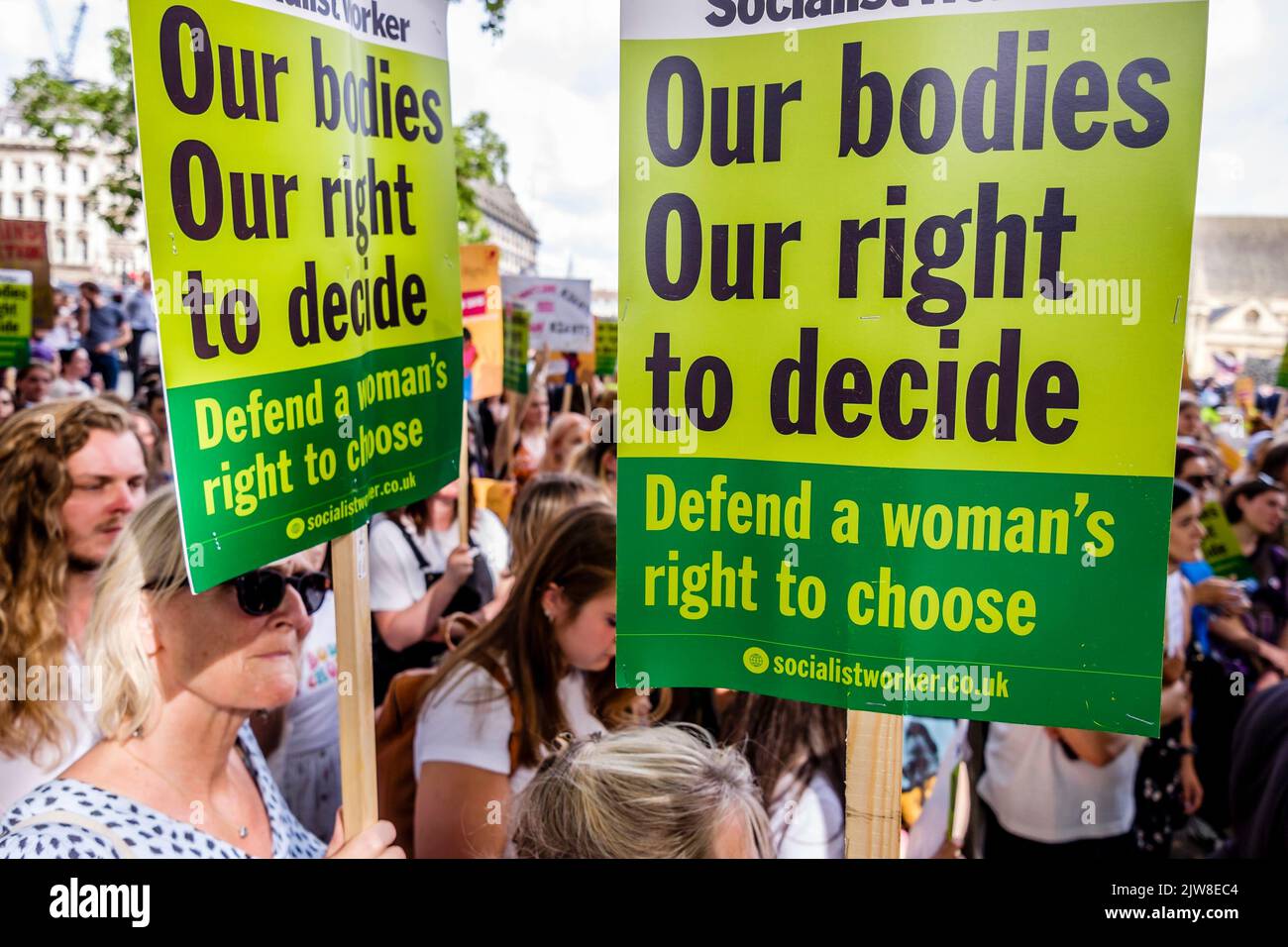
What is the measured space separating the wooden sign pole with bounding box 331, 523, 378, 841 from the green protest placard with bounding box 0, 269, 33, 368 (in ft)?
12.1

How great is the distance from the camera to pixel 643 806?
7.47ft

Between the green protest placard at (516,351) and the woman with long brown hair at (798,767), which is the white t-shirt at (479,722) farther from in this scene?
the green protest placard at (516,351)

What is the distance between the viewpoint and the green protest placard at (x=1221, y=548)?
4.14m

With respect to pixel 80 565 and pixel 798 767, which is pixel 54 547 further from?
pixel 798 767

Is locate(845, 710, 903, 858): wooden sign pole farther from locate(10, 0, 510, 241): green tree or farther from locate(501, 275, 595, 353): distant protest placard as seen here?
locate(10, 0, 510, 241): green tree

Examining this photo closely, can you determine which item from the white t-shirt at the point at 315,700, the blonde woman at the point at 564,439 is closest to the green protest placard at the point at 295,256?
the white t-shirt at the point at 315,700

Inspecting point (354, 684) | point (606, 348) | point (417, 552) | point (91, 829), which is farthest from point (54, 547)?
point (606, 348)

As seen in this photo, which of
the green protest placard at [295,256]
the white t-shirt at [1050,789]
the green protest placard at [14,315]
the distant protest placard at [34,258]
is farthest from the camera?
the distant protest placard at [34,258]

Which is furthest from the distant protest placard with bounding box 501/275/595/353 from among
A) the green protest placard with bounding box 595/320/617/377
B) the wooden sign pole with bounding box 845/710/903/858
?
the wooden sign pole with bounding box 845/710/903/858

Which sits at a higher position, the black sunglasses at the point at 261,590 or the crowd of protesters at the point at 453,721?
the black sunglasses at the point at 261,590

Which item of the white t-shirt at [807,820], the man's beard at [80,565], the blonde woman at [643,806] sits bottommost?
the white t-shirt at [807,820]
